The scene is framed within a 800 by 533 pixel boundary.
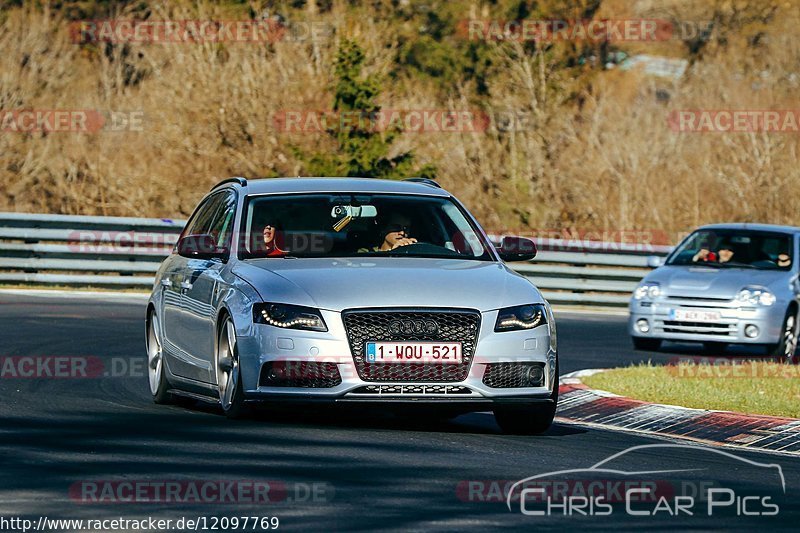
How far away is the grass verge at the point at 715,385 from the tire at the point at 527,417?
2635 mm

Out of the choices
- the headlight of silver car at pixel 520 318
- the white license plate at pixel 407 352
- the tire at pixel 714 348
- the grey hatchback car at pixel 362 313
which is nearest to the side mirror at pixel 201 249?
the grey hatchback car at pixel 362 313

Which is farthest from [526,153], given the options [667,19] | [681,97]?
[667,19]

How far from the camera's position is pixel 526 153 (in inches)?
A: 1644

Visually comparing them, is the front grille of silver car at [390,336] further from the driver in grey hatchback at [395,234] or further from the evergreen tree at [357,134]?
the evergreen tree at [357,134]

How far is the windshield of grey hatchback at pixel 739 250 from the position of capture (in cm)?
1995

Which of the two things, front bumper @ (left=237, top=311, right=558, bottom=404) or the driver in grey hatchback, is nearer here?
front bumper @ (left=237, top=311, right=558, bottom=404)

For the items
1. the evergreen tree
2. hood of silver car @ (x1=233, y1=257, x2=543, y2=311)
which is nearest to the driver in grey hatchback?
hood of silver car @ (x1=233, y1=257, x2=543, y2=311)

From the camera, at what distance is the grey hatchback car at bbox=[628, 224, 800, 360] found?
19000 millimetres

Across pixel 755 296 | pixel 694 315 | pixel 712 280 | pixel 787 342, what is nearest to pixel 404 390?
pixel 694 315

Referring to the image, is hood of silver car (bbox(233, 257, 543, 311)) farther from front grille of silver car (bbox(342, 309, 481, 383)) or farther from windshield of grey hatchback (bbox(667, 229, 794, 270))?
windshield of grey hatchback (bbox(667, 229, 794, 270))

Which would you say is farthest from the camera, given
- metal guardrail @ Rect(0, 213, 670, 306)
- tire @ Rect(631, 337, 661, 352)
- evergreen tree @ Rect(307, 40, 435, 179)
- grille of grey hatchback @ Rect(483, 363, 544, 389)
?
evergreen tree @ Rect(307, 40, 435, 179)

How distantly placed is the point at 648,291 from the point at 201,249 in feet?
31.4

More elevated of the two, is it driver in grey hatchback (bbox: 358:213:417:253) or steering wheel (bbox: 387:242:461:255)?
driver in grey hatchback (bbox: 358:213:417:253)

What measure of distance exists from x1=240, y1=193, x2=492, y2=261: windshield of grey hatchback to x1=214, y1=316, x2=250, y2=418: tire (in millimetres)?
681
